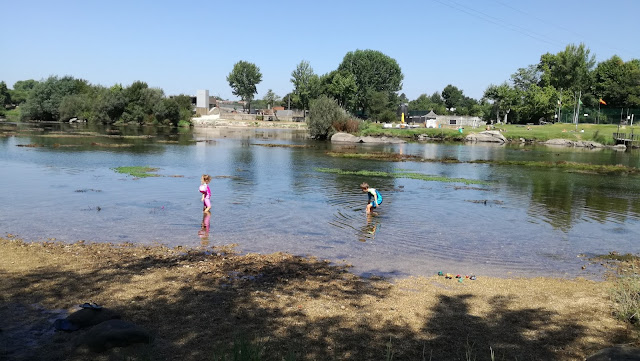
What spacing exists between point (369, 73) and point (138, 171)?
5916 inches

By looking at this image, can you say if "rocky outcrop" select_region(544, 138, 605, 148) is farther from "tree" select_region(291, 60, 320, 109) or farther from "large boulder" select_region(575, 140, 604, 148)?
"tree" select_region(291, 60, 320, 109)

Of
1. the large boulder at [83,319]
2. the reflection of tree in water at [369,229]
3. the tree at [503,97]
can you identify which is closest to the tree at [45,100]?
the tree at [503,97]

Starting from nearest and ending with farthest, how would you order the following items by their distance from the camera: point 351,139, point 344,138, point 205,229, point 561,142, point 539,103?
point 205,229, point 351,139, point 344,138, point 561,142, point 539,103

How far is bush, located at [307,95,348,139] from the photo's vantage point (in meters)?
85.0

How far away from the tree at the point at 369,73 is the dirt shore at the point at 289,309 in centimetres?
15695

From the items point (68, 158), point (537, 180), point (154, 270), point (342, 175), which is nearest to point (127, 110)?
point (68, 158)

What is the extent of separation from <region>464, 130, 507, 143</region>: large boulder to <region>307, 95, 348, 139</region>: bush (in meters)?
26.8

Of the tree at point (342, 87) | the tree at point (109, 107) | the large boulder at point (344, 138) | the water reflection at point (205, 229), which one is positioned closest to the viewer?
the water reflection at point (205, 229)

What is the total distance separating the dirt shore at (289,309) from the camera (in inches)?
301

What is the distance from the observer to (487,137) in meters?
91.9

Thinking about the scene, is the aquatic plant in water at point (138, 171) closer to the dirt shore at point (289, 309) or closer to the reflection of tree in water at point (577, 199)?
the dirt shore at point (289, 309)

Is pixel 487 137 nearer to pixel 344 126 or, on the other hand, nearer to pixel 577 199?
pixel 344 126

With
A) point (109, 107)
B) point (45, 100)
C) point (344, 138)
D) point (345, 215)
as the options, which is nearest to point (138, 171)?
point (345, 215)

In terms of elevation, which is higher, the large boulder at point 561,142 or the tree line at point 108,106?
the tree line at point 108,106
